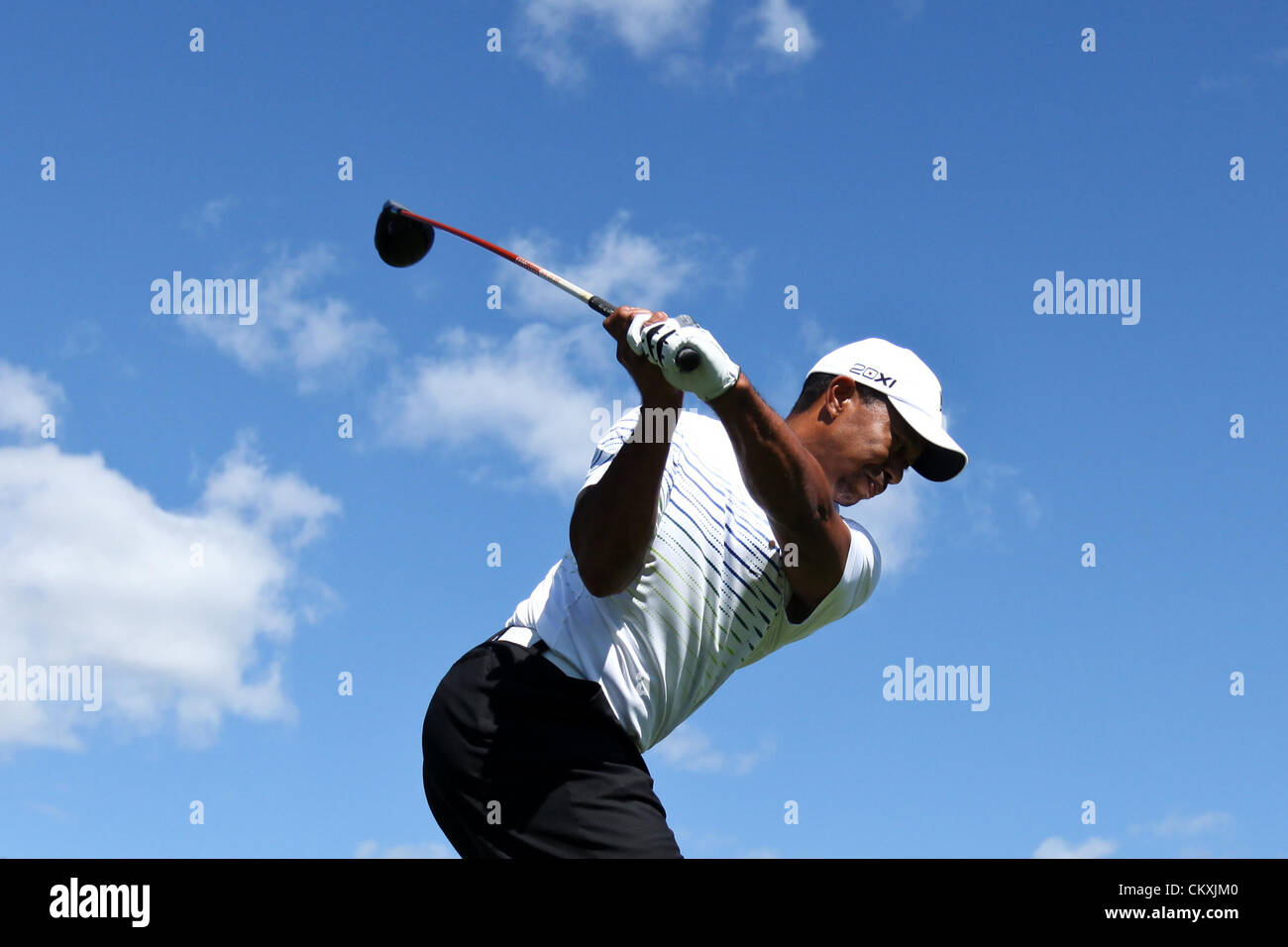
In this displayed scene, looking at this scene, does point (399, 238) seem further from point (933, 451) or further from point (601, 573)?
point (933, 451)

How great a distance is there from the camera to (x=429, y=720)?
4.86 m

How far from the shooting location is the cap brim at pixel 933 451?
5359 millimetres

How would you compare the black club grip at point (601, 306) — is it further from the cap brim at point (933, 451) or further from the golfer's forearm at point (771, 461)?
the cap brim at point (933, 451)

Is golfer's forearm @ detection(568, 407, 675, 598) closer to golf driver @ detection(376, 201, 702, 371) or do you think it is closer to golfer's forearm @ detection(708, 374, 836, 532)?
golfer's forearm @ detection(708, 374, 836, 532)

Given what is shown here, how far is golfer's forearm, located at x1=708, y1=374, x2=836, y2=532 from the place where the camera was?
432 centimetres

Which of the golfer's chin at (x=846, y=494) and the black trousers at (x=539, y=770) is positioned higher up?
the golfer's chin at (x=846, y=494)

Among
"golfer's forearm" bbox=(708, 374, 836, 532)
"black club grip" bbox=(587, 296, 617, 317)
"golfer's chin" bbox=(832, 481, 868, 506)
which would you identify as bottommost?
"golfer's forearm" bbox=(708, 374, 836, 532)

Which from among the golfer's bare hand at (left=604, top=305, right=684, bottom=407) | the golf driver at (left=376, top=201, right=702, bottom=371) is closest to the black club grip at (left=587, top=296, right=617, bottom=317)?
the golfer's bare hand at (left=604, top=305, right=684, bottom=407)

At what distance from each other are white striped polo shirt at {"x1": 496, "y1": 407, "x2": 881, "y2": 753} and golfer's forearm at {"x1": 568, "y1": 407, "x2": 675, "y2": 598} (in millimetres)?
58

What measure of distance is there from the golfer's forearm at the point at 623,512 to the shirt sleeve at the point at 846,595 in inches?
33.9

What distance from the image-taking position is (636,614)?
467 cm

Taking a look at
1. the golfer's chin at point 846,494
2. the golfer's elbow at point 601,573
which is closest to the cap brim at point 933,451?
the golfer's chin at point 846,494

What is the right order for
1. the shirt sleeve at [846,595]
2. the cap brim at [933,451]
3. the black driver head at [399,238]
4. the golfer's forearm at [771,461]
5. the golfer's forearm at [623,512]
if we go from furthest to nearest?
the black driver head at [399,238] → the cap brim at [933,451] → the shirt sleeve at [846,595] → the golfer's forearm at [623,512] → the golfer's forearm at [771,461]

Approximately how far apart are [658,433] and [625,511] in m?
0.28
